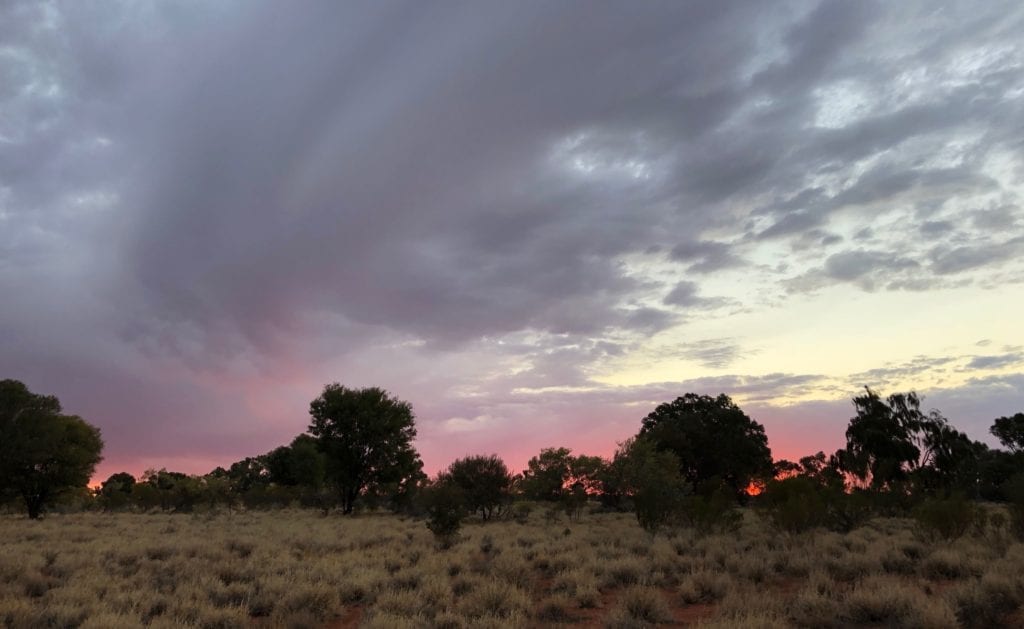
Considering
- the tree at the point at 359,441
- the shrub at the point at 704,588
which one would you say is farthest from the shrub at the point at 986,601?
the tree at the point at 359,441

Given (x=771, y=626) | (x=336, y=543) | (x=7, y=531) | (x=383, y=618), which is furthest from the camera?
(x=7, y=531)

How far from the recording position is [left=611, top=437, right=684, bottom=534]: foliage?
25109 millimetres

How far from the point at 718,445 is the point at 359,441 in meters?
35.4

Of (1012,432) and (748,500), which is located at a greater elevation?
(1012,432)

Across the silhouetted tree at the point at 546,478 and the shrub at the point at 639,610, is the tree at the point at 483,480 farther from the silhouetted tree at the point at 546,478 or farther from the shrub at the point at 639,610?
the shrub at the point at 639,610

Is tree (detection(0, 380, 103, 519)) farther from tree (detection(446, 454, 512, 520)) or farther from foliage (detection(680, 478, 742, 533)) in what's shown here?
foliage (detection(680, 478, 742, 533))

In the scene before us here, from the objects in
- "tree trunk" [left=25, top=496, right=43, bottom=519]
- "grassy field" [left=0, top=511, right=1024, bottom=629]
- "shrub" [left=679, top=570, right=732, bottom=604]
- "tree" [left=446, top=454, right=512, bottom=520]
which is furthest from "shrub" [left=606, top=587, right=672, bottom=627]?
"tree trunk" [left=25, top=496, right=43, bottom=519]

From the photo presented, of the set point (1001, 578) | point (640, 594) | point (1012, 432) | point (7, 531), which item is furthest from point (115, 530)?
point (1012, 432)

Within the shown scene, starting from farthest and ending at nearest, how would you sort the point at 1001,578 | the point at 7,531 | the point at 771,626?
the point at 7,531 → the point at 1001,578 → the point at 771,626

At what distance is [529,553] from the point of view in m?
18.7

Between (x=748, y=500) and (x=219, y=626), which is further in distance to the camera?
(x=748, y=500)

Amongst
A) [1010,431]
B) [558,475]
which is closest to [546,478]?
[558,475]

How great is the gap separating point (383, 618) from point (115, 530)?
25.2 meters

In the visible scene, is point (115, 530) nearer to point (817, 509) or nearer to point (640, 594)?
point (640, 594)
